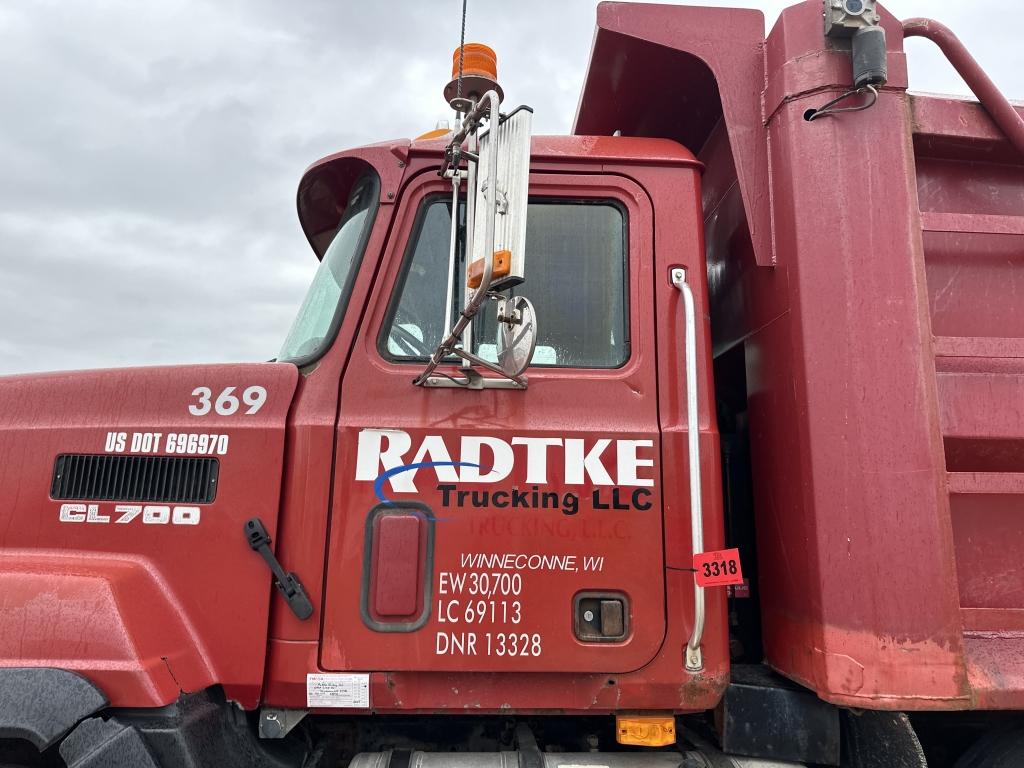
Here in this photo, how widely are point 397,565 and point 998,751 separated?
1.92 metres

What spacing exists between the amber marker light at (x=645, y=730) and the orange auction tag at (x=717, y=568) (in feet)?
1.53

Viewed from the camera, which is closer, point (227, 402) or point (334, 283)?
point (227, 402)

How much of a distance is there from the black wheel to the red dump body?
32 cm

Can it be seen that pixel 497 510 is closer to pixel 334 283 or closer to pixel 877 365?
pixel 334 283

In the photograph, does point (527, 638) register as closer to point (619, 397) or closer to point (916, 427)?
point (619, 397)

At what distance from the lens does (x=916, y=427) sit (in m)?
2.10

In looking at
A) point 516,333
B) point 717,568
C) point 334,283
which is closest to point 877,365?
point 717,568

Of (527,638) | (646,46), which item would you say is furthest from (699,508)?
(646,46)

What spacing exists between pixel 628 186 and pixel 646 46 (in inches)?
27.0

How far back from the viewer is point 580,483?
221 centimetres

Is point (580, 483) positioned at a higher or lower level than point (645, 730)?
higher

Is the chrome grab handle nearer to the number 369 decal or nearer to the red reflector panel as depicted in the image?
the red reflector panel

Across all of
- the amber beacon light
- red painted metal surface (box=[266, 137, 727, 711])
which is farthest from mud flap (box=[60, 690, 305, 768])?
the amber beacon light

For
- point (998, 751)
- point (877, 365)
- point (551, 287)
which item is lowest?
point (998, 751)
